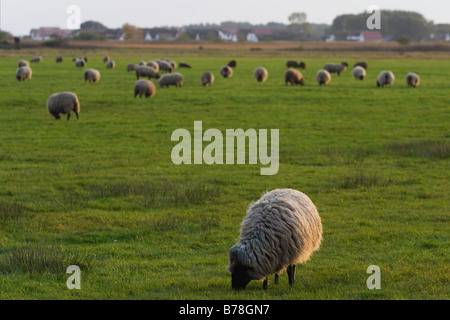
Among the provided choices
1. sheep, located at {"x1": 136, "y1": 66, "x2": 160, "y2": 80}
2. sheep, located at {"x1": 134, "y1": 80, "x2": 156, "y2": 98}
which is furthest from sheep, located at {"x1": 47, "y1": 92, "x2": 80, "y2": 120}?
sheep, located at {"x1": 136, "y1": 66, "x2": 160, "y2": 80}

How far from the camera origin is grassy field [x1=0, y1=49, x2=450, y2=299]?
9.13m

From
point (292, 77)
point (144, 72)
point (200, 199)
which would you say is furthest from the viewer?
point (144, 72)

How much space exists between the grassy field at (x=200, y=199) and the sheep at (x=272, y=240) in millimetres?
298

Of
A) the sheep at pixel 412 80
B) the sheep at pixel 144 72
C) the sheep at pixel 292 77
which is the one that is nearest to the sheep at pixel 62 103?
the sheep at pixel 292 77

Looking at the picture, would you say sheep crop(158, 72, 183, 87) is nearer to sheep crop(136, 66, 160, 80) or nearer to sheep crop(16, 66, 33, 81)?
sheep crop(136, 66, 160, 80)

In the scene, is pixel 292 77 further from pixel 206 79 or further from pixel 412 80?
pixel 412 80

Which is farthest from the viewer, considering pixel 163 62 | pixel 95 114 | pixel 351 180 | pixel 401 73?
pixel 163 62

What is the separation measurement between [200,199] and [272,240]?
6286 millimetres

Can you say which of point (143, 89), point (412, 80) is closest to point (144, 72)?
point (143, 89)

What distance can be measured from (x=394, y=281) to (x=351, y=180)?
7729mm

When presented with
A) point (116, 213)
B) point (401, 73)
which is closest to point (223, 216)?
point (116, 213)

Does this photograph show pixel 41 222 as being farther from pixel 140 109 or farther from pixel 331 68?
A: pixel 331 68

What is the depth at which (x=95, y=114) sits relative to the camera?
30.9 m

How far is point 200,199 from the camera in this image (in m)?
14.9
